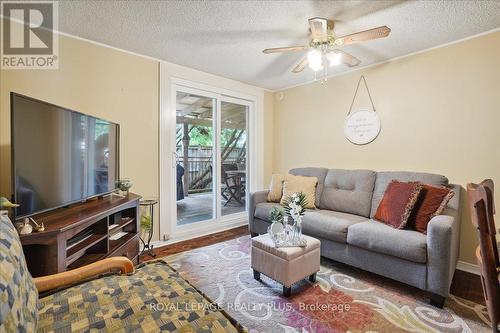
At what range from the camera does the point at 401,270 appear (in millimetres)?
1962

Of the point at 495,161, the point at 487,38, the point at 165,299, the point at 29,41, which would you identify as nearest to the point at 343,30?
the point at 487,38

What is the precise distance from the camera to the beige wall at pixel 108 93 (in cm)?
201

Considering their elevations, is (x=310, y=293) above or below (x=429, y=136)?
below

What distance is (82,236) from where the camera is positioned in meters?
1.84

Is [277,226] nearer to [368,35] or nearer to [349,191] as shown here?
[349,191]

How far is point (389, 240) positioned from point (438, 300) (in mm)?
498

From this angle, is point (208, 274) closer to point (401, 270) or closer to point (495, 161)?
point (401, 270)

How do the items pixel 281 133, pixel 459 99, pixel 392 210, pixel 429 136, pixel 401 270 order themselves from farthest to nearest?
pixel 281 133, pixel 429 136, pixel 459 99, pixel 392 210, pixel 401 270

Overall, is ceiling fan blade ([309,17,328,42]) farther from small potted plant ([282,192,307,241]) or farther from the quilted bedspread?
the quilted bedspread

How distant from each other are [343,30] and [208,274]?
2.58 meters

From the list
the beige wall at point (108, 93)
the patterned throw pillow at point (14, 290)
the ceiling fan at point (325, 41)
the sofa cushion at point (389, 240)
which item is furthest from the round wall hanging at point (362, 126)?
the patterned throw pillow at point (14, 290)

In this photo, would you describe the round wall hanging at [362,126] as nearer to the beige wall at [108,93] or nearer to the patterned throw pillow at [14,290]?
the beige wall at [108,93]

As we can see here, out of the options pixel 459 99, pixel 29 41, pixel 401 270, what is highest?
pixel 29 41

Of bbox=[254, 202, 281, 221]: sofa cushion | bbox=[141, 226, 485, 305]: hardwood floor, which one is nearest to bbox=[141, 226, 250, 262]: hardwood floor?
bbox=[141, 226, 485, 305]: hardwood floor
